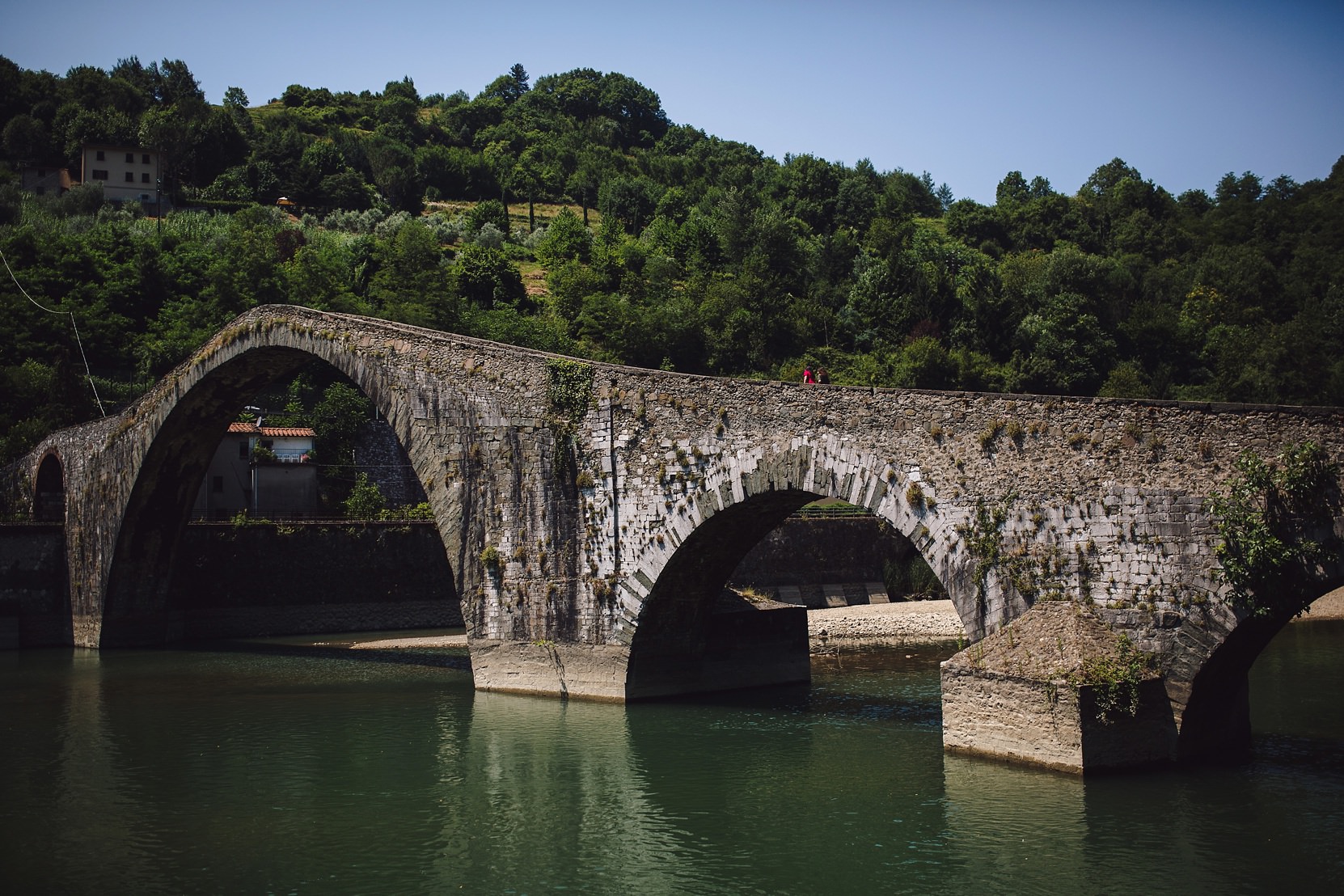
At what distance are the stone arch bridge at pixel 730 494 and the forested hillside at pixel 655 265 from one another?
27549 mm

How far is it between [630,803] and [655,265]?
69670 mm

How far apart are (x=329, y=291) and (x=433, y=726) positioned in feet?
155

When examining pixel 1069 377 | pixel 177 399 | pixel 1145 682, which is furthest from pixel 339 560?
pixel 1069 377

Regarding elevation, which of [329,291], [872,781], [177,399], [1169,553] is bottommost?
[872,781]

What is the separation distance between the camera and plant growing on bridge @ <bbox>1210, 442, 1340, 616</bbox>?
12.5 meters

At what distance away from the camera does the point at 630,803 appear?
14.4m

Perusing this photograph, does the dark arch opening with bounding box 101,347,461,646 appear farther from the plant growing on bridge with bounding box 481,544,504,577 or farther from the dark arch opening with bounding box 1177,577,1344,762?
the dark arch opening with bounding box 1177,577,1344,762

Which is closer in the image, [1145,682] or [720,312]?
[1145,682]

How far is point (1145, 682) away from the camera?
1335 cm

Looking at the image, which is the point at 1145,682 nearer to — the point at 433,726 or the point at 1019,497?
the point at 1019,497

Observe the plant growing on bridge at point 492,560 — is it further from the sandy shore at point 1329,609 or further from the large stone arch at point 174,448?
the sandy shore at point 1329,609

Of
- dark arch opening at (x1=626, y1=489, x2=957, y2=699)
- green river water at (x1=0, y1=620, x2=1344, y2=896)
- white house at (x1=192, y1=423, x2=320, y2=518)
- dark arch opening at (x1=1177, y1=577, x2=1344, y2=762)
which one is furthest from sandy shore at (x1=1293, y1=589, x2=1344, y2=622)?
white house at (x1=192, y1=423, x2=320, y2=518)

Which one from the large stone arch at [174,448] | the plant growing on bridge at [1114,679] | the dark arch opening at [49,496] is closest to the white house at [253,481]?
the dark arch opening at [49,496]

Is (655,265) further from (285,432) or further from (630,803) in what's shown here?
(630,803)
